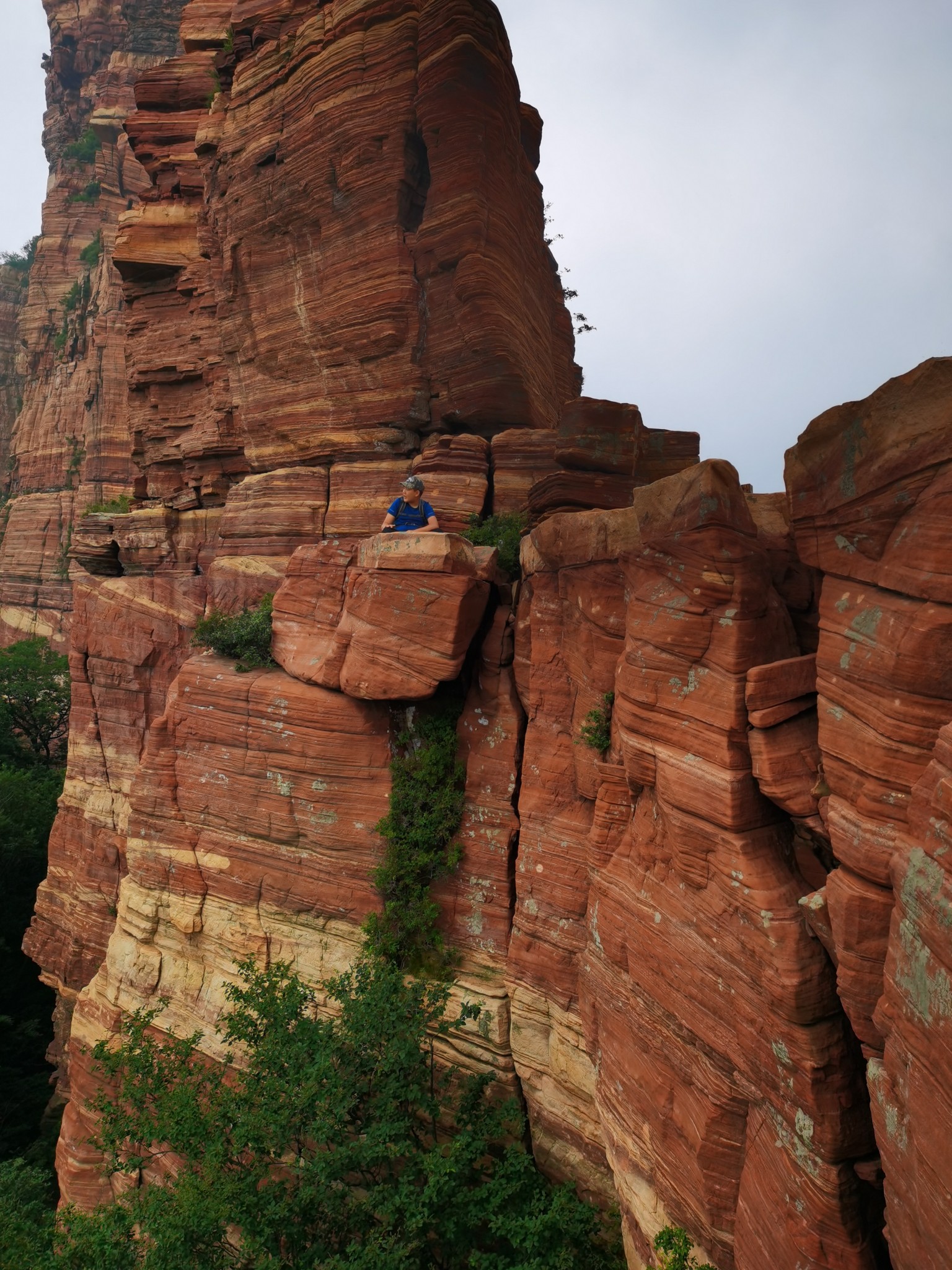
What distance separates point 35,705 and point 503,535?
29.1m

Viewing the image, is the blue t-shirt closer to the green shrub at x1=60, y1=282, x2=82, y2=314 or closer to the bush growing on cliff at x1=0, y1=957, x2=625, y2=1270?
the bush growing on cliff at x1=0, y1=957, x2=625, y2=1270

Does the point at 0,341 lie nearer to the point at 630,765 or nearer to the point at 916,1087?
the point at 630,765

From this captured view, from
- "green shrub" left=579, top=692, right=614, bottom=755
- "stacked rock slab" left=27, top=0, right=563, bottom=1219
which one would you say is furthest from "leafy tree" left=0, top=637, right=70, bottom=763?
"green shrub" left=579, top=692, right=614, bottom=755

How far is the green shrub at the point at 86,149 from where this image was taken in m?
49.7

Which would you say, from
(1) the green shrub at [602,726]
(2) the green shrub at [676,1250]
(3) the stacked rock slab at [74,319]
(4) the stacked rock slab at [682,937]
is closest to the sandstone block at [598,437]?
(4) the stacked rock slab at [682,937]

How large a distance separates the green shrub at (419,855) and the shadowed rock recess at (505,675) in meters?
0.36

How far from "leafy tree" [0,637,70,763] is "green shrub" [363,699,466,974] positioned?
25.5 metres

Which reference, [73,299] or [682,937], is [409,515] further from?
[73,299]

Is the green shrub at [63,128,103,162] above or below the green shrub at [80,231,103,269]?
above

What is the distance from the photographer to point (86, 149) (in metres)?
49.9

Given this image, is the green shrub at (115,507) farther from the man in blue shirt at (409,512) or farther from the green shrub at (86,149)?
the green shrub at (86,149)

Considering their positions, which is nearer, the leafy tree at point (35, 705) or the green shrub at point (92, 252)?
the leafy tree at point (35, 705)

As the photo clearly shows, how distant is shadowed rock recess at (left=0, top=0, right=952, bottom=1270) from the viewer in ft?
17.3

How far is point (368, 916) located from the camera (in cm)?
1066
